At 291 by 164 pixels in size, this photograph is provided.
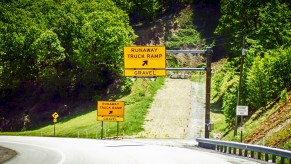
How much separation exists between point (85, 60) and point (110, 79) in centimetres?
811

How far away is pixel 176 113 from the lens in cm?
6009

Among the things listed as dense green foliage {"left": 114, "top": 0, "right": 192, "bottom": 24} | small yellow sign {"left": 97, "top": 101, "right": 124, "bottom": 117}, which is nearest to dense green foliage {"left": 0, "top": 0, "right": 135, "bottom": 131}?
small yellow sign {"left": 97, "top": 101, "right": 124, "bottom": 117}

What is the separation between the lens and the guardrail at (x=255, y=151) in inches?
622

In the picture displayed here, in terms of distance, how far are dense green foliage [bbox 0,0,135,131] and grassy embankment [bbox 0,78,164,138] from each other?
197 inches

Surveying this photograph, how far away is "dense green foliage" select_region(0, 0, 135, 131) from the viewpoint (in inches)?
2648

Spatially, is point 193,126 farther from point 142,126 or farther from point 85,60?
point 85,60

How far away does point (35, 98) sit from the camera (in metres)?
77.1

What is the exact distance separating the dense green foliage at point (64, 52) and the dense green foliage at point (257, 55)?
55.2ft

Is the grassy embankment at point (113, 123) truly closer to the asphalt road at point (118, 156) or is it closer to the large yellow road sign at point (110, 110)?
the large yellow road sign at point (110, 110)

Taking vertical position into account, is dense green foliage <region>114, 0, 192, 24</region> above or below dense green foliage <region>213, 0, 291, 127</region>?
above

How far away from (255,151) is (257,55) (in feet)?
121

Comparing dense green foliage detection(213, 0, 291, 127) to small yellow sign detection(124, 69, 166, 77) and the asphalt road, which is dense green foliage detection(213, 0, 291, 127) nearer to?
small yellow sign detection(124, 69, 166, 77)

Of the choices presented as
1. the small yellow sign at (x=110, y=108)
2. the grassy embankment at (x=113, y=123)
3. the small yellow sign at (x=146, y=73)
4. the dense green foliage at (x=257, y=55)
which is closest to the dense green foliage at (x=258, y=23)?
the dense green foliage at (x=257, y=55)

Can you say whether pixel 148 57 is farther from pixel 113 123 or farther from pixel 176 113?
pixel 176 113
